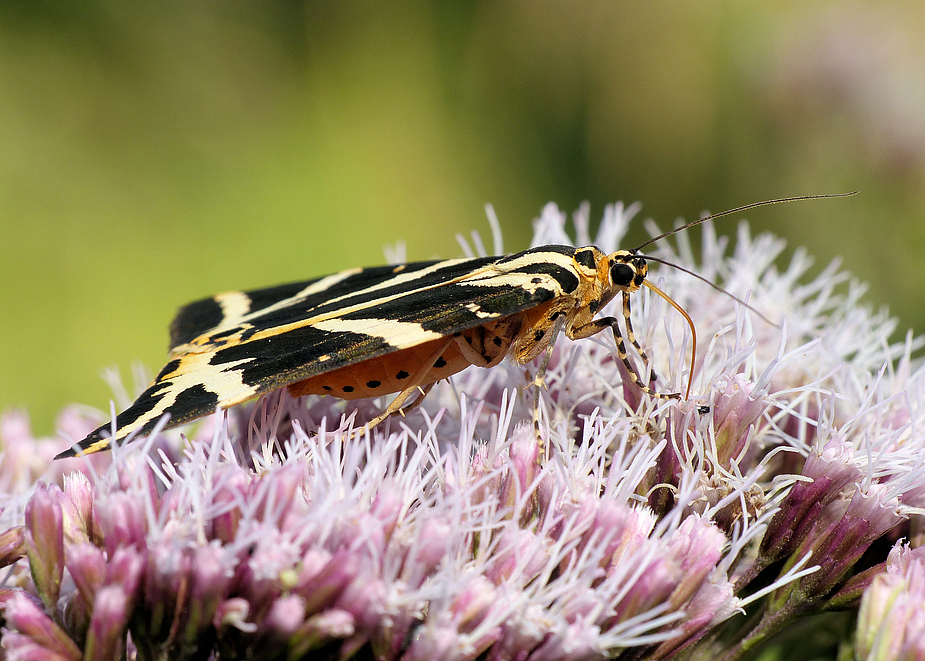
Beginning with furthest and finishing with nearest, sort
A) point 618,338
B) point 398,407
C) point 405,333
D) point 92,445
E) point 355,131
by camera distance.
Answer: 1. point 355,131
2. point 618,338
3. point 398,407
4. point 405,333
5. point 92,445

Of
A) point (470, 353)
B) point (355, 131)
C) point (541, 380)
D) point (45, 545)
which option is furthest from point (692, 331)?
point (355, 131)

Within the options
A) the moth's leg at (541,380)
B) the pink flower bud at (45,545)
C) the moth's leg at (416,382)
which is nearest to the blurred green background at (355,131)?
the moth's leg at (541,380)

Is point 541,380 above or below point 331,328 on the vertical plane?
below

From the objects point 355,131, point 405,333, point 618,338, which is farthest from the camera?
point 355,131

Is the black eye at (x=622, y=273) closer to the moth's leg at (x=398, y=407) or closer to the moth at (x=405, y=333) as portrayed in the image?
the moth at (x=405, y=333)

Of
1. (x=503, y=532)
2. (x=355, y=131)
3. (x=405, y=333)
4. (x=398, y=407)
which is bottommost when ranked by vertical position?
(x=503, y=532)

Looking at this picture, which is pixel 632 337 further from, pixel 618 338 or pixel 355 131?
pixel 355 131

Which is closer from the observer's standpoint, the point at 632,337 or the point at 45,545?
the point at 45,545

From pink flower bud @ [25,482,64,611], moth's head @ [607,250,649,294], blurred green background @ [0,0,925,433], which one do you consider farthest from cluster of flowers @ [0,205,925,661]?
blurred green background @ [0,0,925,433]
